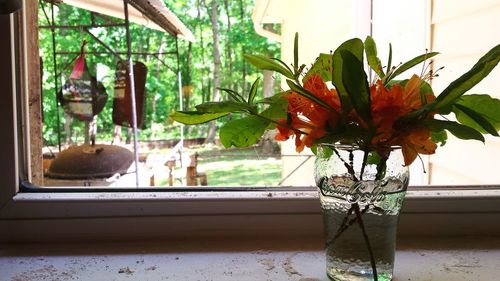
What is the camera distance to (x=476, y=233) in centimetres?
71

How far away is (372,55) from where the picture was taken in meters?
0.53

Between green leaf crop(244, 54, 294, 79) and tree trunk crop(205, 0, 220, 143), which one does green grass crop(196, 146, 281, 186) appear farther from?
green leaf crop(244, 54, 294, 79)

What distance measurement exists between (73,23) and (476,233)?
2046 mm

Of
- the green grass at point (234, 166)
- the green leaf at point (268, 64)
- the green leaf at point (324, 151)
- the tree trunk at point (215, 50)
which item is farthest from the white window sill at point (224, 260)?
the green grass at point (234, 166)

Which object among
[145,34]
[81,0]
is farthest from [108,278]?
[145,34]

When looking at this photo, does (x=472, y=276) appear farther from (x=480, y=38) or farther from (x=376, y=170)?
(x=480, y=38)

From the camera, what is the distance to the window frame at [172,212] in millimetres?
657

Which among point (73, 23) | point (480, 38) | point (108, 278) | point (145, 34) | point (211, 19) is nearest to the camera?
point (108, 278)

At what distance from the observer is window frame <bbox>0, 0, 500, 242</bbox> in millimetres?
657

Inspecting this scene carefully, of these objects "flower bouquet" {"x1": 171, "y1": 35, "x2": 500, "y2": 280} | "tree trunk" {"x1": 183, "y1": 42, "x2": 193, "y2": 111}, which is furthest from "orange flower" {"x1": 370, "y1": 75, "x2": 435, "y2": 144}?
"tree trunk" {"x1": 183, "y1": 42, "x2": 193, "y2": 111}

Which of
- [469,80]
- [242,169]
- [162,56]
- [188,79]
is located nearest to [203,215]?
[469,80]

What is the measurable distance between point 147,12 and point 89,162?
29.4 inches

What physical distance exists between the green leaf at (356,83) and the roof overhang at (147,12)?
102 centimetres

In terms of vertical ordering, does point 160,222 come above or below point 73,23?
below
